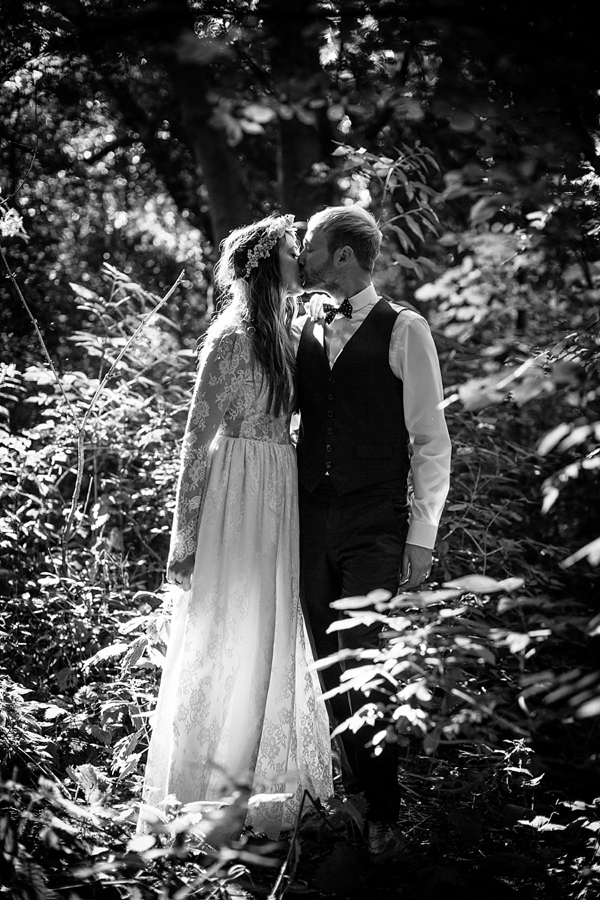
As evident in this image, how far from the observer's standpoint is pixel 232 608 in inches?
103

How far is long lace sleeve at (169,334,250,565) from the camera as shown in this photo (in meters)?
2.62

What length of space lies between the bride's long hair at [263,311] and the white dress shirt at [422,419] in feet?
0.73

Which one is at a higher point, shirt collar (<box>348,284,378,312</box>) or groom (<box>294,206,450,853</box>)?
shirt collar (<box>348,284,378,312</box>)

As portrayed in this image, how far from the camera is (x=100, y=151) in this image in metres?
8.46

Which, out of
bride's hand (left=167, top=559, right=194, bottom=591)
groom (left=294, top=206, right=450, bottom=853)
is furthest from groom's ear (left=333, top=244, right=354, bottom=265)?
bride's hand (left=167, top=559, right=194, bottom=591)

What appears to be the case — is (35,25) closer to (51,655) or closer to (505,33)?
(505,33)

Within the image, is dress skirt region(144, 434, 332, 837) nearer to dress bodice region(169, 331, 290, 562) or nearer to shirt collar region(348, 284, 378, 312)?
dress bodice region(169, 331, 290, 562)

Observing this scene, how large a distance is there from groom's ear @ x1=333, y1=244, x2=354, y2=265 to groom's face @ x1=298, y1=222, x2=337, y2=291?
21mm

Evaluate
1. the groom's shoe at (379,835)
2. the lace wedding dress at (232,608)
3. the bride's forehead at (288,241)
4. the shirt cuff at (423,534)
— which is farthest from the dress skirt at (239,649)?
the bride's forehead at (288,241)

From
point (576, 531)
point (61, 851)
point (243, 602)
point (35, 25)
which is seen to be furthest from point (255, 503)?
point (576, 531)

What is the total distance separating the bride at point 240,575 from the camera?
2.56m

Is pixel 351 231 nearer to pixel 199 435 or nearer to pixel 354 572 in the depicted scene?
pixel 199 435

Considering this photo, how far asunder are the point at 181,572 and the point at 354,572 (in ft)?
1.80

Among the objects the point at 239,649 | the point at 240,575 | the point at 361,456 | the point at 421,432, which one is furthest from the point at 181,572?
the point at 421,432
